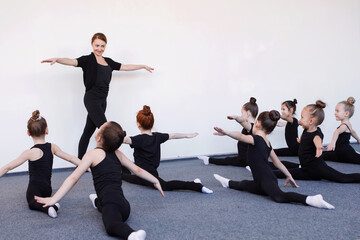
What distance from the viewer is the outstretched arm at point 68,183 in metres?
1.81

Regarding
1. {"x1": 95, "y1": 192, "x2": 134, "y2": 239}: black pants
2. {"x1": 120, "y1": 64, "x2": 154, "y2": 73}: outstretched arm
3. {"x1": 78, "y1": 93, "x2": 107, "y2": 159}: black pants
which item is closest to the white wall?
{"x1": 120, "y1": 64, "x2": 154, "y2": 73}: outstretched arm

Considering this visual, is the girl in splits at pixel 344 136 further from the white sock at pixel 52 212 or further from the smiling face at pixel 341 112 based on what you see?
the white sock at pixel 52 212

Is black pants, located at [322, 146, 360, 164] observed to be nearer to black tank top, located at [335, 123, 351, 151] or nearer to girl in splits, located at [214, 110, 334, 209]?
black tank top, located at [335, 123, 351, 151]

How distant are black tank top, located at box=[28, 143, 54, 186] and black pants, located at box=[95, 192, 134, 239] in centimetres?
76

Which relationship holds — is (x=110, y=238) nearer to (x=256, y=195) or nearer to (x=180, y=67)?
(x=256, y=195)

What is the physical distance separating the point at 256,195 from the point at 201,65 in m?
2.42

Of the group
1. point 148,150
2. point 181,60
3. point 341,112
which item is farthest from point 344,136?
point 148,150

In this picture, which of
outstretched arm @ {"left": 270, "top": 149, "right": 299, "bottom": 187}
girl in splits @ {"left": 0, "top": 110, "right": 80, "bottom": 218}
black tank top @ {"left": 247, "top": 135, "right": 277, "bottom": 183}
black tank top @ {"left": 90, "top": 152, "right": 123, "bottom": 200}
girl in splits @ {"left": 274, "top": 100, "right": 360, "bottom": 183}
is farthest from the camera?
girl in splits @ {"left": 274, "top": 100, "right": 360, "bottom": 183}

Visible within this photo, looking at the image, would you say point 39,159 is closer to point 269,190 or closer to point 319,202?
point 269,190

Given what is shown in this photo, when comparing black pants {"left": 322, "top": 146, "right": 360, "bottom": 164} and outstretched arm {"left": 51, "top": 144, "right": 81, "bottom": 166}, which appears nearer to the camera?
outstretched arm {"left": 51, "top": 144, "right": 81, "bottom": 166}

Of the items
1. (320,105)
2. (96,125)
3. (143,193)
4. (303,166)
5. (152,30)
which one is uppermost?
(152,30)

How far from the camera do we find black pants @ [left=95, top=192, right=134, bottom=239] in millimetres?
1615

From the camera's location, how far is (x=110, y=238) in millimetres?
1676

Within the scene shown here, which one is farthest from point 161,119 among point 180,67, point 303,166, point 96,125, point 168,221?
point 168,221
